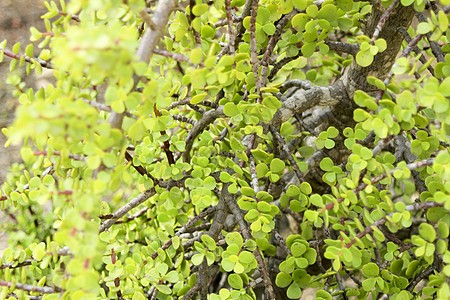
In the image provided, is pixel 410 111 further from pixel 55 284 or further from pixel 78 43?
pixel 55 284

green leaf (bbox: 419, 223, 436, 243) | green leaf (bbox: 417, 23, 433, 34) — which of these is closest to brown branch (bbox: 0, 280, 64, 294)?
green leaf (bbox: 419, 223, 436, 243)

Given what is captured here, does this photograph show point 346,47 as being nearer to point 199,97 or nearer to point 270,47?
point 270,47

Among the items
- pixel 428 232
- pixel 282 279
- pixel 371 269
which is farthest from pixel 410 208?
pixel 282 279

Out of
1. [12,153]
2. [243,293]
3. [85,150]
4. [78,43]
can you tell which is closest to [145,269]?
[243,293]

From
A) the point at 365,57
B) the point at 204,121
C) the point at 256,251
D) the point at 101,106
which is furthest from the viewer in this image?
the point at 204,121

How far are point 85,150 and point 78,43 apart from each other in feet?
0.40

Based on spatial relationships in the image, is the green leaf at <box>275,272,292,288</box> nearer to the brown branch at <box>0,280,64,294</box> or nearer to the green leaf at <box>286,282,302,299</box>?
the green leaf at <box>286,282,302,299</box>

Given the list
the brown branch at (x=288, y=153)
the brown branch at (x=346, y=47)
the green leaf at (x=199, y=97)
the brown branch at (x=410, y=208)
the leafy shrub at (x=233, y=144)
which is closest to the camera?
the leafy shrub at (x=233, y=144)

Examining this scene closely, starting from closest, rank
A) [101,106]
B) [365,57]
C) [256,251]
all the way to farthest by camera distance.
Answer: [101,106] < [365,57] < [256,251]

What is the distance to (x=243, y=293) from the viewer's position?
0.63m

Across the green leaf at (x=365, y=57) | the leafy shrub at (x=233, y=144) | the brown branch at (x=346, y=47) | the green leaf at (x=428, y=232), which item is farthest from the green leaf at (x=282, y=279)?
the brown branch at (x=346, y=47)

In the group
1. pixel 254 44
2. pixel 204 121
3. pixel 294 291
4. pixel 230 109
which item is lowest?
pixel 294 291

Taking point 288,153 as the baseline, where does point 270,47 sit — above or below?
above

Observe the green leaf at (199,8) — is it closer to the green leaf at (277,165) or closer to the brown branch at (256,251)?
the green leaf at (277,165)
